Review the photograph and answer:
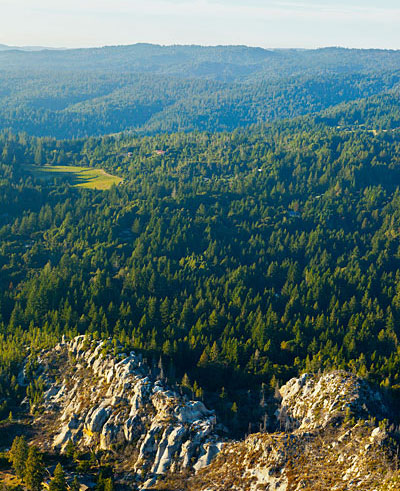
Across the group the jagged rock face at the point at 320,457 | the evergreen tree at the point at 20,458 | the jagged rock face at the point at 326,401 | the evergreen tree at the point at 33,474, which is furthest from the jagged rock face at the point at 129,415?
the jagged rock face at the point at 326,401

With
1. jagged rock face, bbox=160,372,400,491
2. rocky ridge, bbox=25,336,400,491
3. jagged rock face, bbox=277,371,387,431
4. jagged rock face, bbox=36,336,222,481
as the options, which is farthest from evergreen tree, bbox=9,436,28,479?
jagged rock face, bbox=277,371,387,431

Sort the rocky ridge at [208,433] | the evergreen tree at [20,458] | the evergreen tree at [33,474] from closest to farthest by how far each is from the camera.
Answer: the rocky ridge at [208,433] < the evergreen tree at [33,474] < the evergreen tree at [20,458]

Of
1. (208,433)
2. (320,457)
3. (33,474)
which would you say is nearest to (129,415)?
(208,433)

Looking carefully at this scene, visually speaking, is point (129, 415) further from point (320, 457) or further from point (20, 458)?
point (320, 457)

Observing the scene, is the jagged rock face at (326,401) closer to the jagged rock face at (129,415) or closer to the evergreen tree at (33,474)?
the jagged rock face at (129,415)

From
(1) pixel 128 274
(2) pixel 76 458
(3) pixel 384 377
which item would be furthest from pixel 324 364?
(1) pixel 128 274

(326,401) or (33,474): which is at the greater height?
(326,401)

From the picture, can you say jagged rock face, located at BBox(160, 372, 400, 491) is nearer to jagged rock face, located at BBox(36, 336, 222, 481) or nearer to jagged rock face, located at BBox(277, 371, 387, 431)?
jagged rock face, located at BBox(277, 371, 387, 431)
